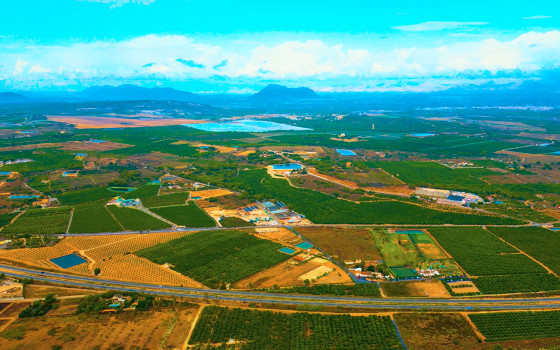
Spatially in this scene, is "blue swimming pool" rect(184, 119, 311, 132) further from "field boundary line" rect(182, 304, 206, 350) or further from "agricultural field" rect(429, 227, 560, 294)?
"field boundary line" rect(182, 304, 206, 350)

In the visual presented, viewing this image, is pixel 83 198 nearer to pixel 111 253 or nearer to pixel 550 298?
pixel 111 253

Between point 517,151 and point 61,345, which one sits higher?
point 517,151

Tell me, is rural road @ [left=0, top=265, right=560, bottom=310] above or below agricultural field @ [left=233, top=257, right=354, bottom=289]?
below

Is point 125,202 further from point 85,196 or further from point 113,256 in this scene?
Answer: point 113,256

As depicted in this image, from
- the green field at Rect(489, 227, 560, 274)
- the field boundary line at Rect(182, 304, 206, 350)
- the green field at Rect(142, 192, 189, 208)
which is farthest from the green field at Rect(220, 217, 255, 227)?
the green field at Rect(489, 227, 560, 274)

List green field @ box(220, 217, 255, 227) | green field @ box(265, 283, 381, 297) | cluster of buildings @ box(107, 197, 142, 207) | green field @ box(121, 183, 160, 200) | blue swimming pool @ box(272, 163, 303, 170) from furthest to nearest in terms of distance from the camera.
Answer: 1. blue swimming pool @ box(272, 163, 303, 170)
2. green field @ box(121, 183, 160, 200)
3. cluster of buildings @ box(107, 197, 142, 207)
4. green field @ box(220, 217, 255, 227)
5. green field @ box(265, 283, 381, 297)

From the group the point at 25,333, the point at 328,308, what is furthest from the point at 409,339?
the point at 25,333
